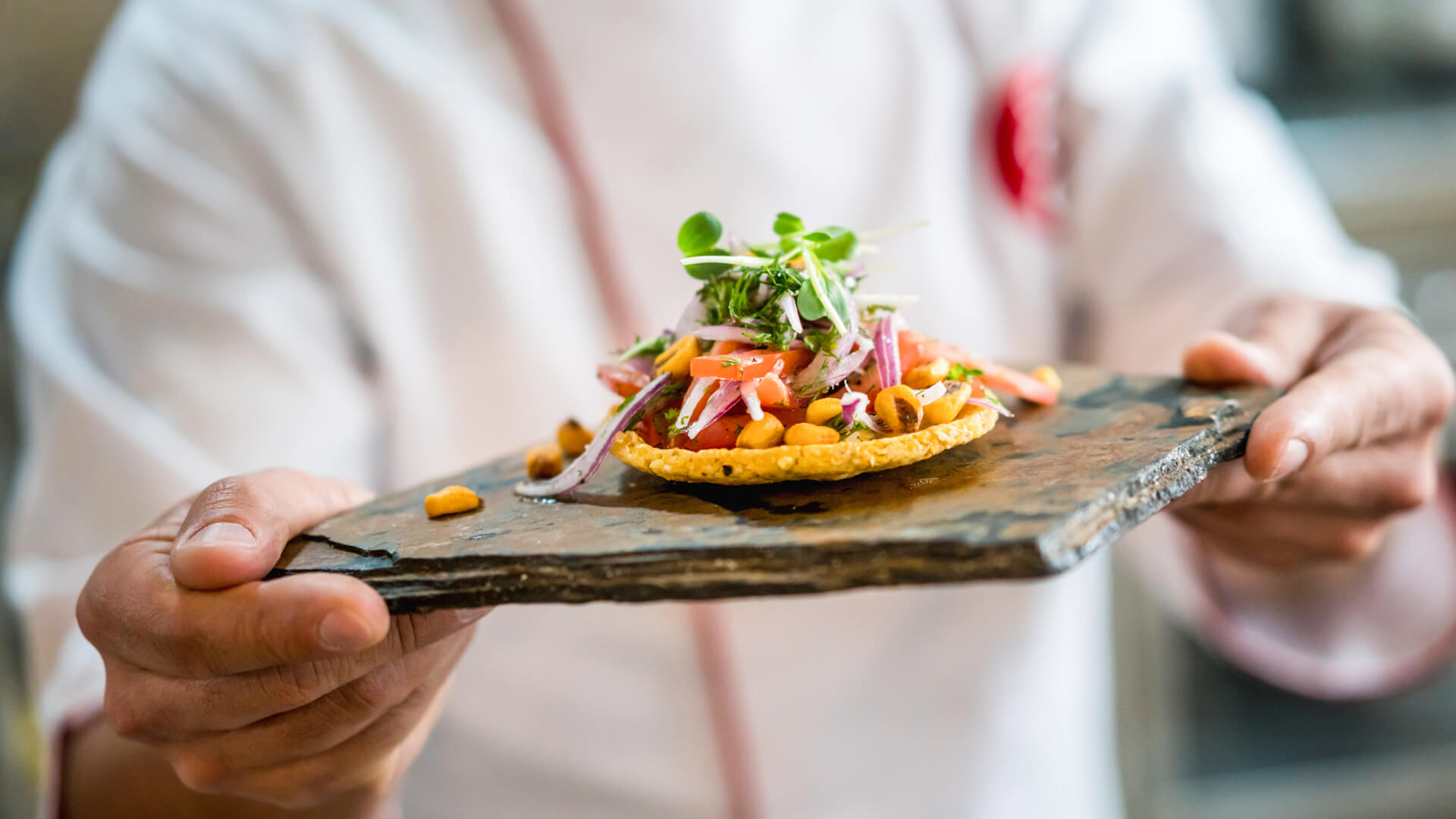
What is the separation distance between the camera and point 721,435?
42.6 inches

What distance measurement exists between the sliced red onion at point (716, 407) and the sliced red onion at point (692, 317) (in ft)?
0.49

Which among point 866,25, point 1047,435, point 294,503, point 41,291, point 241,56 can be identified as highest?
point 241,56

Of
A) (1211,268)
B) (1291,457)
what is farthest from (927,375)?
(1211,268)

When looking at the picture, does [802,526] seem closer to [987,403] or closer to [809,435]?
[809,435]

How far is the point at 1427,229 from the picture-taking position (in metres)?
2.94

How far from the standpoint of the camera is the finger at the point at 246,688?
97 centimetres

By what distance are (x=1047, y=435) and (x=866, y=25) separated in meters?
1.20

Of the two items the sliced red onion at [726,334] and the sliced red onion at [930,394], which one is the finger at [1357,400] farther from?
the sliced red onion at [726,334]

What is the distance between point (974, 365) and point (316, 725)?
831 mm

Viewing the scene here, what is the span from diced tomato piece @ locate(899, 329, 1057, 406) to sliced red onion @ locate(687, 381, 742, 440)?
0.73 feet

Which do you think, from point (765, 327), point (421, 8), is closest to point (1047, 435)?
point (765, 327)

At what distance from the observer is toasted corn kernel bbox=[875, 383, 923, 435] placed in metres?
1.05

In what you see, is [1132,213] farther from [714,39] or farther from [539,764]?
[539,764]

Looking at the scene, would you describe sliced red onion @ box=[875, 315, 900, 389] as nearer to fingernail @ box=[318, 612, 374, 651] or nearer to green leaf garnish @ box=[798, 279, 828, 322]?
green leaf garnish @ box=[798, 279, 828, 322]
